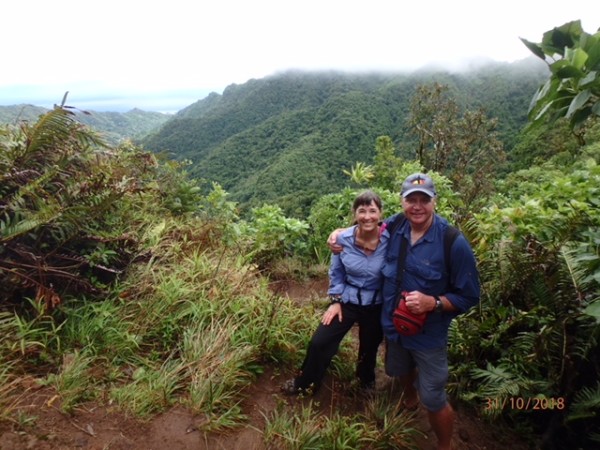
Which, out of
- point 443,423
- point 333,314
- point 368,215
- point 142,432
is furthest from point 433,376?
point 142,432

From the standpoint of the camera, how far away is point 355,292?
266cm

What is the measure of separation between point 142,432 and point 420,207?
2197 millimetres

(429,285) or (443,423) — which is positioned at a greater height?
(429,285)

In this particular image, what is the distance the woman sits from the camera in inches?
102

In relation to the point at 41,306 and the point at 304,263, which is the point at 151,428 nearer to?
the point at 41,306

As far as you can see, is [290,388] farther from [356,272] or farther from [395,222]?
[395,222]

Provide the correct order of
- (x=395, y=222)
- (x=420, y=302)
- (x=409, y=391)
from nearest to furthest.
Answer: (x=420, y=302), (x=395, y=222), (x=409, y=391)

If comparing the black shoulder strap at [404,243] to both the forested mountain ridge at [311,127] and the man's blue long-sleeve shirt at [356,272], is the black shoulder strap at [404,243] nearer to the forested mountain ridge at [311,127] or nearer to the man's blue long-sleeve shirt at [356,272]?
the man's blue long-sleeve shirt at [356,272]

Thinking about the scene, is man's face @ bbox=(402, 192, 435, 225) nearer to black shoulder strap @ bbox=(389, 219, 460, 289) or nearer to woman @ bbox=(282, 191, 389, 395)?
black shoulder strap @ bbox=(389, 219, 460, 289)

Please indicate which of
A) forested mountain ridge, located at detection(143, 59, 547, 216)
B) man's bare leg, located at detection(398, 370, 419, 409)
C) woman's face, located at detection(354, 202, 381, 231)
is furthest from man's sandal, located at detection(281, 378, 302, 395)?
forested mountain ridge, located at detection(143, 59, 547, 216)

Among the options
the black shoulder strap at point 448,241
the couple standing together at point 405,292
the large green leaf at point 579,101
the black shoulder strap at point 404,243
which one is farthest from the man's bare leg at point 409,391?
the large green leaf at point 579,101

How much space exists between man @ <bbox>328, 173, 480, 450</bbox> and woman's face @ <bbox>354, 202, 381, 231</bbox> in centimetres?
18

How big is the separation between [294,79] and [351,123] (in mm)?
65445
